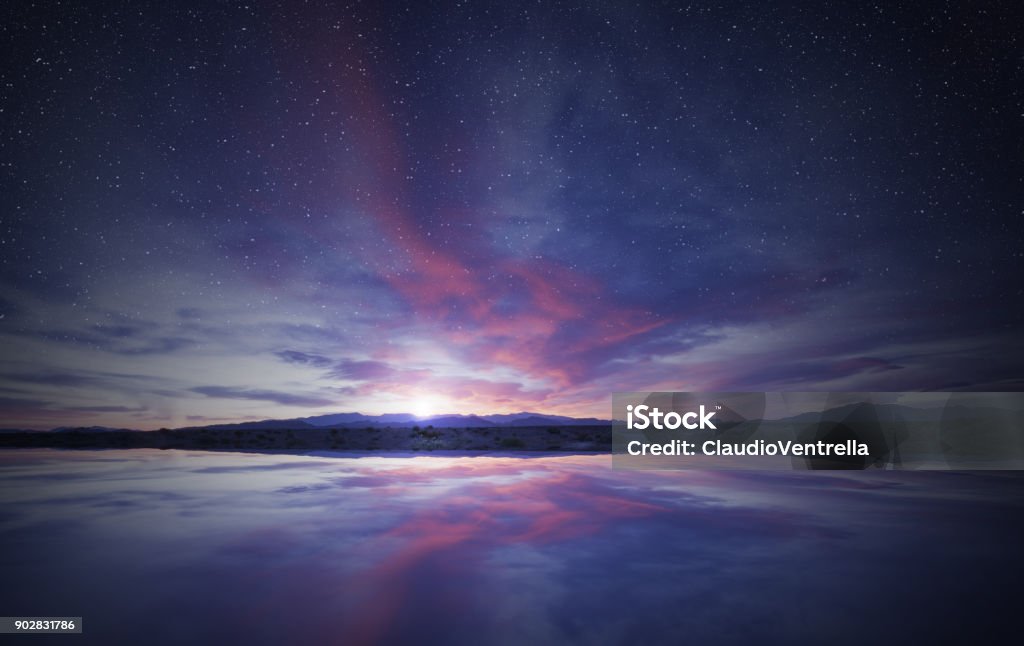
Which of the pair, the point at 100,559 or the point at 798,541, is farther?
the point at 798,541

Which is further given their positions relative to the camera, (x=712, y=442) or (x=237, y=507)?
(x=712, y=442)

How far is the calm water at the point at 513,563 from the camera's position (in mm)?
2828

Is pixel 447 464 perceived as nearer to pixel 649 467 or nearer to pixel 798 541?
pixel 649 467

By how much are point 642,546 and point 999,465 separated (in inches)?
521

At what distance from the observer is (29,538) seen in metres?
4.68

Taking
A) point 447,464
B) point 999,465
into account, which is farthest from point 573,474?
point 999,465

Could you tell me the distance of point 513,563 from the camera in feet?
13.1

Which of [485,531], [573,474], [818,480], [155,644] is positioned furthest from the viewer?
[573,474]

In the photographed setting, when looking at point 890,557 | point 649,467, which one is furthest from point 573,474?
point 890,557

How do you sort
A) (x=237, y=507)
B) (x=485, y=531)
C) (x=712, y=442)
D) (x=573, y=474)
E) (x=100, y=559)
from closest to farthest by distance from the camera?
(x=100, y=559), (x=485, y=531), (x=237, y=507), (x=573, y=474), (x=712, y=442)

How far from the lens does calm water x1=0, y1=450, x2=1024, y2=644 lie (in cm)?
283

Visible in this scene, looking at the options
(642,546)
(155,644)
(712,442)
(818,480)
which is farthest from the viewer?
(712,442)

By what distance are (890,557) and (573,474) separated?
245 inches

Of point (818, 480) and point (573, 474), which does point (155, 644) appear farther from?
point (818, 480)
